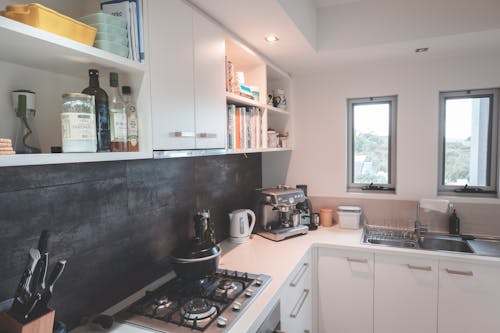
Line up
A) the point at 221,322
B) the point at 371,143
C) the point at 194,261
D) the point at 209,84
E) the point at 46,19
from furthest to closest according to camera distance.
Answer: the point at 371,143, the point at 209,84, the point at 194,261, the point at 221,322, the point at 46,19

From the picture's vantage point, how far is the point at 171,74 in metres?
1.19

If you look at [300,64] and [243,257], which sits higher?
[300,64]

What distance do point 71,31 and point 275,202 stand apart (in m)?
1.68

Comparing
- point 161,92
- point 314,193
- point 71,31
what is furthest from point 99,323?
point 314,193

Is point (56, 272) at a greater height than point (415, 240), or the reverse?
point (56, 272)

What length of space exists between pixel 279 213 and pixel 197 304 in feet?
4.14

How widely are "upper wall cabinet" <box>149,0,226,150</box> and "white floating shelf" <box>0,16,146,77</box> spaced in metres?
0.14

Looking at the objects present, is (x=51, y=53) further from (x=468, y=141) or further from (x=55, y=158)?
(x=468, y=141)

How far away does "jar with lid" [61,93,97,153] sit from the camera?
0.85 metres

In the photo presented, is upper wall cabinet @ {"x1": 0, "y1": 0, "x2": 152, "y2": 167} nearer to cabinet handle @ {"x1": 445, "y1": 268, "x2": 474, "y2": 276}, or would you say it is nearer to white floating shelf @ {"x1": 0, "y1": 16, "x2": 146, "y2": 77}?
white floating shelf @ {"x1": 0, "y1": 16, "x2": 146, "y2": 77}

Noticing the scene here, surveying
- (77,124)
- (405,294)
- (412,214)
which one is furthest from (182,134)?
(412,214)

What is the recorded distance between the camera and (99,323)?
112 cm

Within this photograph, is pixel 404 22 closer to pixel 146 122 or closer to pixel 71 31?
pixel 146 122

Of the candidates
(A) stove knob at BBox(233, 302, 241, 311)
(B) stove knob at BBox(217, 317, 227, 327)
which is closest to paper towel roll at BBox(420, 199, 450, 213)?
(A) stove knob at BBox(233, 302, 241, 311)
